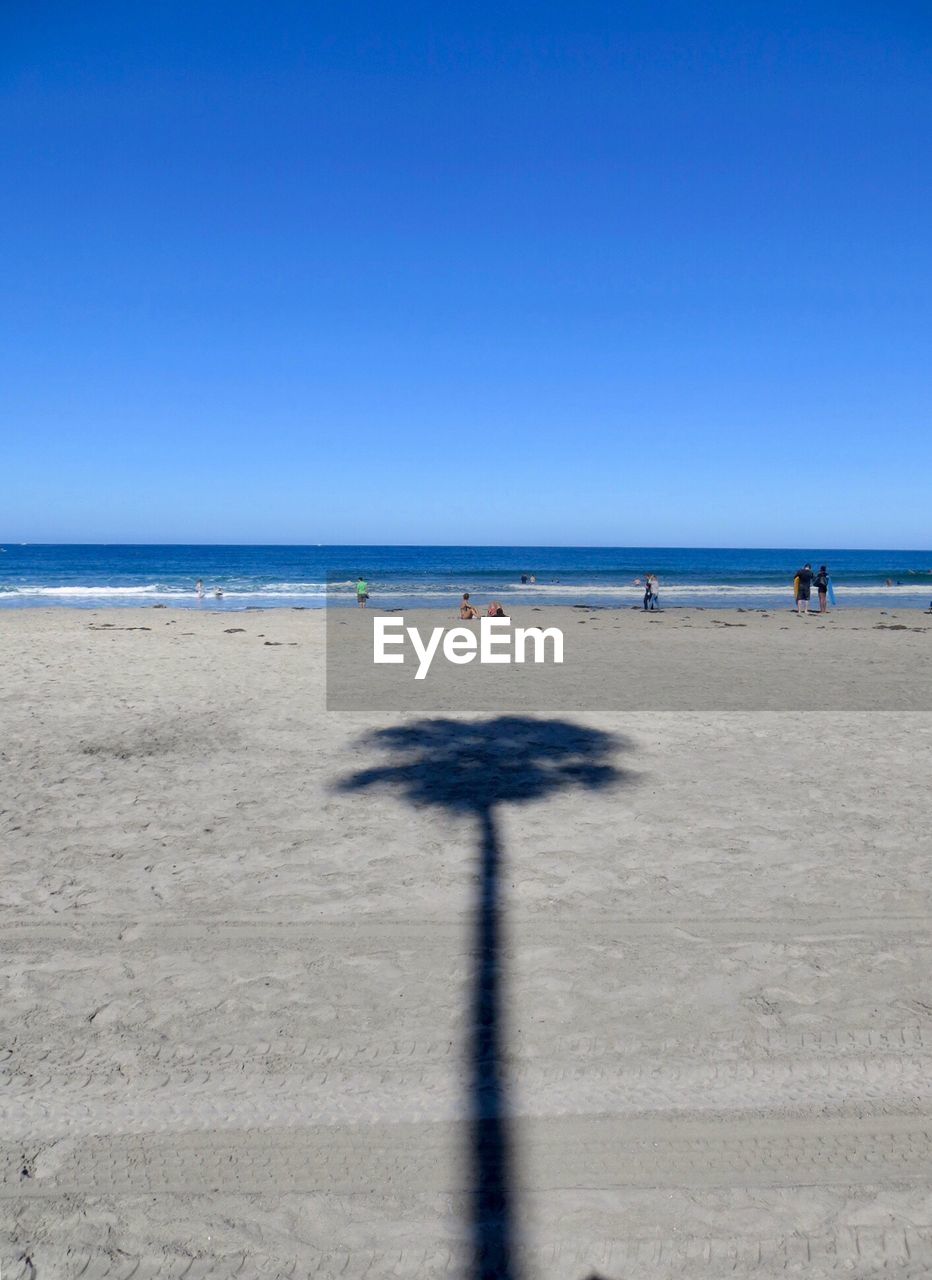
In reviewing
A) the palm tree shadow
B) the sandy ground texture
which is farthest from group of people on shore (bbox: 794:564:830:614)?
the sandy ground texture

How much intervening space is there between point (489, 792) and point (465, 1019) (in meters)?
3.69

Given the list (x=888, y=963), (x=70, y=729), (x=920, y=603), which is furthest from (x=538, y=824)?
(x=920, y=603)

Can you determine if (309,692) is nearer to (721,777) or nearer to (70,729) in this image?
(70,729)

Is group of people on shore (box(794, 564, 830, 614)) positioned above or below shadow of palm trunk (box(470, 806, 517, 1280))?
above

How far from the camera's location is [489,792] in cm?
790

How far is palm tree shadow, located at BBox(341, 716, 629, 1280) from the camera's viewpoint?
3084mm

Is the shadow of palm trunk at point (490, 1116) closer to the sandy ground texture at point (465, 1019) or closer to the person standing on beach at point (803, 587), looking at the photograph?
the sandy ground texture at point (465, 1019)

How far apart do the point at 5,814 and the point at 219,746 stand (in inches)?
106

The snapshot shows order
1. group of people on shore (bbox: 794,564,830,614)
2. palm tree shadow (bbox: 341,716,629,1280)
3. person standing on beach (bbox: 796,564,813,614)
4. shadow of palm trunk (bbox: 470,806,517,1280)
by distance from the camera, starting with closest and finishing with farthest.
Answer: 1. shadow of palm trunk (bbox: 470,806,517,1280)
2. palm tree shadow (bbox: 341,716,629,1280)
3. group of people on shore (bbox: 794,564,830,614)
4. person standing on beach (bbox: 796,564,813,614)

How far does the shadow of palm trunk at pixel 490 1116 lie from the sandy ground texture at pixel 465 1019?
0.01 m

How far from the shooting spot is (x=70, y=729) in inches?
407

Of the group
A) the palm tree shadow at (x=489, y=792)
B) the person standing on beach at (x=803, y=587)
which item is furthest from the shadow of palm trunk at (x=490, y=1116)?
the person standing on beach at (x=803, y=587)

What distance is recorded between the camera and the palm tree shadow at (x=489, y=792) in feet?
10.1

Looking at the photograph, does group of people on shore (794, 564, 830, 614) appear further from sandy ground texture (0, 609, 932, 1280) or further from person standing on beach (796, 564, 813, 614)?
sandy ground texture (0, 609, 932, 1280)
